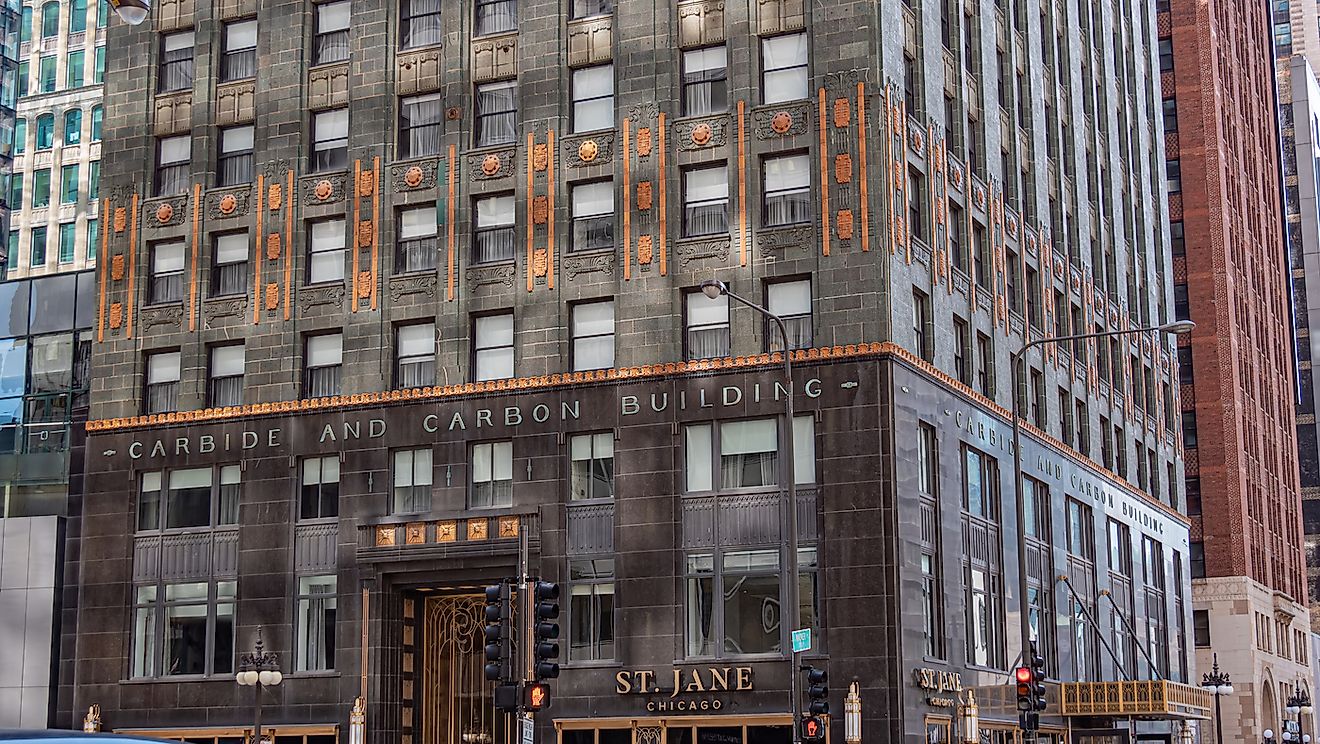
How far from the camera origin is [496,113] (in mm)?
55688

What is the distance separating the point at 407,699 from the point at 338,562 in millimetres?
4571

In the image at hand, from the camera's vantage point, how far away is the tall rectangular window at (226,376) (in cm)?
5706

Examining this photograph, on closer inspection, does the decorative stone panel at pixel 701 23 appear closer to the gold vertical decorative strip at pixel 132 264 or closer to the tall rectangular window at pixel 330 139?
the tall rectangular window at pixel 330 139

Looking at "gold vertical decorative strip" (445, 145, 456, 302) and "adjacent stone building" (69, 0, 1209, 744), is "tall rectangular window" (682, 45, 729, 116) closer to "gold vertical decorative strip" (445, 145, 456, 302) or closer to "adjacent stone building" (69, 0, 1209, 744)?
"adjacent stone building" (69, 0, 1209, 744)

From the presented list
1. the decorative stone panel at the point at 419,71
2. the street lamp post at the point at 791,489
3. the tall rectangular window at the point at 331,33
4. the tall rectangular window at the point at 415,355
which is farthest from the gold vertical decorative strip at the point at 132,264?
the street lamp post at the point at 791,489

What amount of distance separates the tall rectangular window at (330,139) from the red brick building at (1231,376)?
198 ft

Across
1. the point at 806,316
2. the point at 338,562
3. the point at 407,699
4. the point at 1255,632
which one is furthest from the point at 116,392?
the point at 1255,632

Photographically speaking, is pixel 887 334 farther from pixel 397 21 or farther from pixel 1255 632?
pixel 1255 632

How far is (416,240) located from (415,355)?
3629 millimetres

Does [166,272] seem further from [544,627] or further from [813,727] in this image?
[544,627]

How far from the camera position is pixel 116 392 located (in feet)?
191

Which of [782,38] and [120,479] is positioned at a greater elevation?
[782,38]

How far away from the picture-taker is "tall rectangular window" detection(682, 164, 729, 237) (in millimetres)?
51969

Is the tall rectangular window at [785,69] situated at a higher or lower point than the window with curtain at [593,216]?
higher
